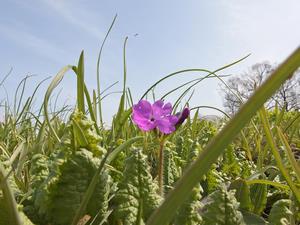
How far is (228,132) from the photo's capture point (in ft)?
1.09

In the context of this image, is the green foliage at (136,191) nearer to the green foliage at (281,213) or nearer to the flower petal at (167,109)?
the green foliage at (281,213)

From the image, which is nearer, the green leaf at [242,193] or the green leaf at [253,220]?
the green leaf at [253,220]

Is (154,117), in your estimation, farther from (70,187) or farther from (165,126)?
(70,187)

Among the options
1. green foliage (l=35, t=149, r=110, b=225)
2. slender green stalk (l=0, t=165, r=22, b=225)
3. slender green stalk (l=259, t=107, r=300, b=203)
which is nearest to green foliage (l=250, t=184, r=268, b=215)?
slender green stalk (l=259, t=107, r=300, b=203)

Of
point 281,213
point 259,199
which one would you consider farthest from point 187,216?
point 259,199

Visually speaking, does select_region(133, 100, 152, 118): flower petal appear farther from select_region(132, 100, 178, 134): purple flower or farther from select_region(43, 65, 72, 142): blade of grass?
select_region(43, 65, 72, 142): blade of grass

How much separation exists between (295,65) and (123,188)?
1.91 ft

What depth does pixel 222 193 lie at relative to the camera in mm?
723

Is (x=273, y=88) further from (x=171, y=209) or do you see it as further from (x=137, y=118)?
(x=137, y=118)

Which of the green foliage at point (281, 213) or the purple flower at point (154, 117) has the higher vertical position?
the purple flower at point (154, 117)

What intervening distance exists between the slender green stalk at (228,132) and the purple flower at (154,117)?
2.36ft

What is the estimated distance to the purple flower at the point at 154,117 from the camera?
1.11 m

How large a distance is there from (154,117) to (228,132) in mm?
863

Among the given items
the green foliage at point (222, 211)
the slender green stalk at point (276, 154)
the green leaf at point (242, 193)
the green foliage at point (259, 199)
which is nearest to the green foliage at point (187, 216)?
the green foliage at point (222, 211)
